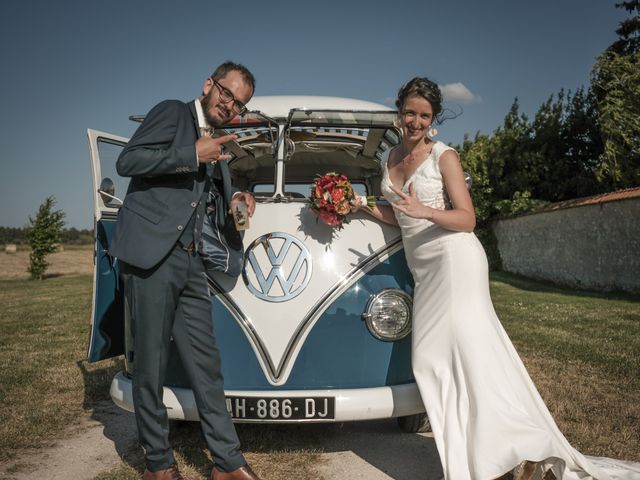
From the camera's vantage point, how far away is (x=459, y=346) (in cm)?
294

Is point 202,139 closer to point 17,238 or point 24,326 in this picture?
point 24,326

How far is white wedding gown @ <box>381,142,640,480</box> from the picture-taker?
2.75 meters

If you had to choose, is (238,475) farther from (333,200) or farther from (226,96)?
(226,96)

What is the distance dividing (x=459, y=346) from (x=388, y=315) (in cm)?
41

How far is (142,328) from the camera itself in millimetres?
2736

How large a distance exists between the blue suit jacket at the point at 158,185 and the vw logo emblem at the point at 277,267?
1.45ft

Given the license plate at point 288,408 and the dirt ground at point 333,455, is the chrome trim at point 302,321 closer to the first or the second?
the license plate at point 288,408

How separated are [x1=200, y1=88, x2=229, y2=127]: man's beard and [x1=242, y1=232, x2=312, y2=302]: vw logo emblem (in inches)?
29.0

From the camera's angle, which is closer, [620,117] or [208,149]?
[208,149]

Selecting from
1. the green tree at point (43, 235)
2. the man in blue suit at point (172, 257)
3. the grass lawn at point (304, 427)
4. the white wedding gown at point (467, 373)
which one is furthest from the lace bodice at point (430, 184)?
the green tree at point (43, 235)

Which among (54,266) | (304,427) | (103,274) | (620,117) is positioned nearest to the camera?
(103,274)

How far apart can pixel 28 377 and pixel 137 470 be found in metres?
3.11

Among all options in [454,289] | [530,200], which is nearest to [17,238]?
[530,200]

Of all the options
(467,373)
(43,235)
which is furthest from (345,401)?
(43,235)
